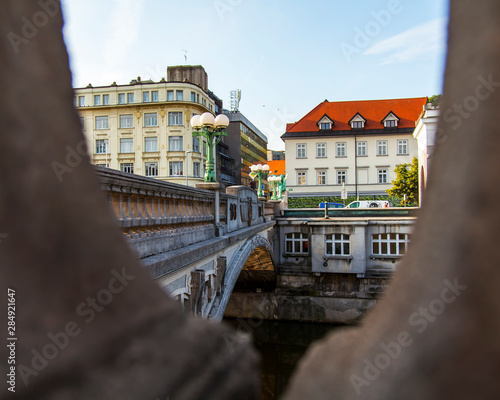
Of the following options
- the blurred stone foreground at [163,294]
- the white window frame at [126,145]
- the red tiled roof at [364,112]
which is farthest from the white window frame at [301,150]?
the blurred stone foreground at [163,294]

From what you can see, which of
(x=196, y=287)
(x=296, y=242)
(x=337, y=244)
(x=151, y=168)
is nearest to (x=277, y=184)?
(x=296, y=242)

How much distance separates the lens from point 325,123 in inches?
1757

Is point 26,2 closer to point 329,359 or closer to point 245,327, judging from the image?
point 329,359

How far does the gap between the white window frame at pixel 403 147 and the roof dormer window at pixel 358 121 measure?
444cm

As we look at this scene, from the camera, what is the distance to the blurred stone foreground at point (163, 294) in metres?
0.53

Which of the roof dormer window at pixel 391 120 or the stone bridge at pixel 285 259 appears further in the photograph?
the roof dormer window at pixel 391 120

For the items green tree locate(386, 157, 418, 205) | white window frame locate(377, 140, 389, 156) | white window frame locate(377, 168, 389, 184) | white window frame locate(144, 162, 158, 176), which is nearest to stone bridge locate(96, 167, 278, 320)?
green tree locate(386, 157, 418, 205)

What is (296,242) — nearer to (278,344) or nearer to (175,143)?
(278,344)

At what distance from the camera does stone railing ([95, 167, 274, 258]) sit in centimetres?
430

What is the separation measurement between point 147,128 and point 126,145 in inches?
112

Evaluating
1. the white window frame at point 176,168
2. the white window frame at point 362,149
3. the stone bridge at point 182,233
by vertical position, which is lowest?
the stone bridge at point 182,233

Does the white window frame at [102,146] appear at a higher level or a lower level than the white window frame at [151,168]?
higher

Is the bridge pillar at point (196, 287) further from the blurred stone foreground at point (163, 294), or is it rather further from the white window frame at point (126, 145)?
the white window frame at point (126, 145)

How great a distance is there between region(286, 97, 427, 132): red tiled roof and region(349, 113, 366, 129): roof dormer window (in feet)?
1.86
